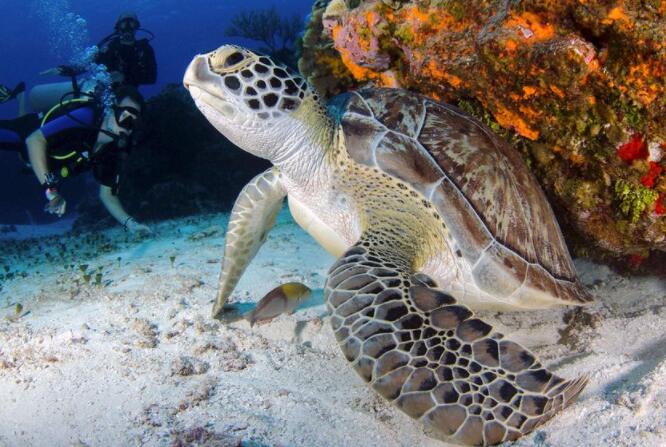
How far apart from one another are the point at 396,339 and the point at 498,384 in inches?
16.6

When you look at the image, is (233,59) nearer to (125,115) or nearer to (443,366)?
(443,366)

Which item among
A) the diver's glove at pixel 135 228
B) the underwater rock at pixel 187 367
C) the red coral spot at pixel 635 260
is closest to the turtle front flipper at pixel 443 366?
the underwater rock at pixel 187 367

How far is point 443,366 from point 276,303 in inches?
56.1

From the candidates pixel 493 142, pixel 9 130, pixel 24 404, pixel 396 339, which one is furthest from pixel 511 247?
pixel 9 130

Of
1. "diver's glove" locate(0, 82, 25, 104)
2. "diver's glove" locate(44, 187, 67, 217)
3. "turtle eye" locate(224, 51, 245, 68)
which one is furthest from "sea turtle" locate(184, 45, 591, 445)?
"diver's glove" locate(0, 82, 25, 104)

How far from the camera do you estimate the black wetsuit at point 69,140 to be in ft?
18.7

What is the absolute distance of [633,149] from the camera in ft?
7.49

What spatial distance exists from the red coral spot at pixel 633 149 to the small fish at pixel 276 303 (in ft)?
6.88

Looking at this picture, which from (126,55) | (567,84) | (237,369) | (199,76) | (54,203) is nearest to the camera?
(567,84)

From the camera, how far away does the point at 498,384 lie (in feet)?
5.48

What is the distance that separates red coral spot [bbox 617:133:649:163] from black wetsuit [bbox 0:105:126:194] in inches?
235

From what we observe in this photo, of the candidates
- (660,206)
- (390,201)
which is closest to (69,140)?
(390,201)

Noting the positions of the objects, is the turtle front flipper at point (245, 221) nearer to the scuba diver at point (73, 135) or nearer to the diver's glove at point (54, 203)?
the diver's glove at point (54, 203)

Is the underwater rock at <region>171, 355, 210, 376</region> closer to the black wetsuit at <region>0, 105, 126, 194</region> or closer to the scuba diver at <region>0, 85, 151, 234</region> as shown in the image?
the scuba diver at <region>0, 85, 151, 234</region>
